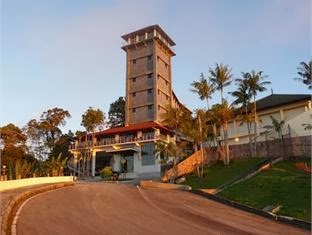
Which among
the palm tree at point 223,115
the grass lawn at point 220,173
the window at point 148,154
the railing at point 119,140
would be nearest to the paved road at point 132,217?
the grass lawn at point 220,173

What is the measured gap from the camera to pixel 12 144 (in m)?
63.3

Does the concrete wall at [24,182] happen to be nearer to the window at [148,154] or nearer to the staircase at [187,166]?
the staircase at [187,166]

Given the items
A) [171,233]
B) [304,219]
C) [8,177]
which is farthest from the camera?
[8,177]

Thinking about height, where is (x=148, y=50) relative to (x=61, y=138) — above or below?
above

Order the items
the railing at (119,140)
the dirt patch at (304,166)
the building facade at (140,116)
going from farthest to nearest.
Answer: the building facade at (140,116) < the railing at (119,140) < the dirt patch at (304,166)

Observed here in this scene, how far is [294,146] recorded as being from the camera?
1608 inches

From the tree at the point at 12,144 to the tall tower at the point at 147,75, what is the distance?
18973mm

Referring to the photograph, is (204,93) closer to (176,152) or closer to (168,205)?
(176,152)

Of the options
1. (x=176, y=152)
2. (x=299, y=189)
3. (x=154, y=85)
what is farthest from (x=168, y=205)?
(x=154, y=85)

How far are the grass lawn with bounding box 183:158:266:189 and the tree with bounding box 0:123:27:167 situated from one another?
32813mm

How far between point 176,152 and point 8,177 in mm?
17157

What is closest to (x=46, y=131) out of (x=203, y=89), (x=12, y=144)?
(x=12, y=144)

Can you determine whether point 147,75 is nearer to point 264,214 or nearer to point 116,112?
point 116,112

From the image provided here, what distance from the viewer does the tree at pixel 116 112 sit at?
2990 inches
